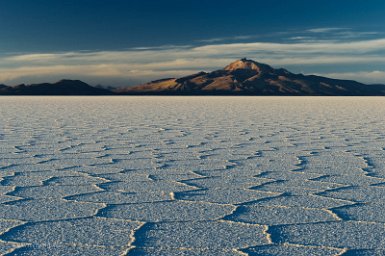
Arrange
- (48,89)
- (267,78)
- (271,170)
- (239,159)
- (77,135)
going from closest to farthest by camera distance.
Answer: (271,170), (239,159), (77,135), (48,89), (267,78)

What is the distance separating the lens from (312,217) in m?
2.72

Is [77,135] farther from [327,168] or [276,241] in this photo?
[276,241]

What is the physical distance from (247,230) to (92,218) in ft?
2.35

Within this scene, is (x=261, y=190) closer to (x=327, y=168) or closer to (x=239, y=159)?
(x=327, y=168)

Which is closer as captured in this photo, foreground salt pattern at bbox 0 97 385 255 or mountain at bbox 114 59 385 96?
foreground salt pattern at bbox 0 97 385 255

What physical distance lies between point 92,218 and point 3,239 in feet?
1.53

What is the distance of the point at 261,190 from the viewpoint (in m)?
3.43

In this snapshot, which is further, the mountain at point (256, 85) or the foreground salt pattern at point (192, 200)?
the mountain at point (256, 85)

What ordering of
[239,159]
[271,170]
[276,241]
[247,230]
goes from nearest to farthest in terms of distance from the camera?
[276,241], [247,230], [271,170], [239,159]

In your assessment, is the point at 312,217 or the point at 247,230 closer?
the point at 247,230

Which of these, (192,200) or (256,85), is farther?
(256,85)

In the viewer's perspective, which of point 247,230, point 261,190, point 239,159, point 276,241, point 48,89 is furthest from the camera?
point 48,89

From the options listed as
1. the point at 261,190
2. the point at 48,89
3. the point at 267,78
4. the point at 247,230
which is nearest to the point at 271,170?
the point at 261,190

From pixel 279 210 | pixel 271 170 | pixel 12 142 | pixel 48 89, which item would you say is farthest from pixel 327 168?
pixel 48 89
